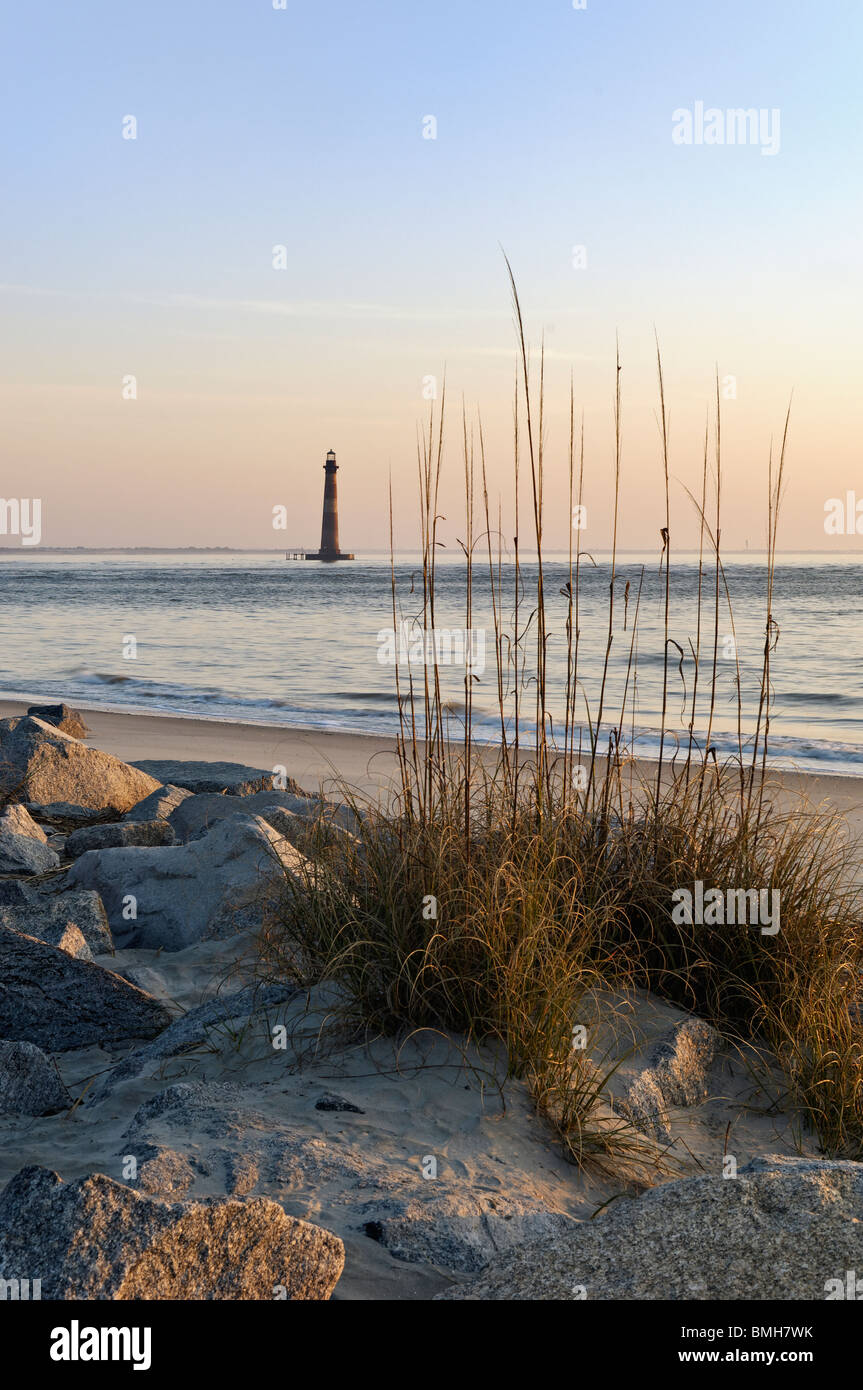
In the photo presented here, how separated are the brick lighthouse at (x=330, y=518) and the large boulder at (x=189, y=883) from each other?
57541 mm

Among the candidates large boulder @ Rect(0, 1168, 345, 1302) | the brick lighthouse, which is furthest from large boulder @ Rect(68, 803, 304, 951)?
the brick lighthouse

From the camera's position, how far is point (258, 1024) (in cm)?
316

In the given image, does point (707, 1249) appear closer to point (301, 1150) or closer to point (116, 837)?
point (301, 1150)

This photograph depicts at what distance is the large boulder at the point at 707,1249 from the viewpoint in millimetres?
1972

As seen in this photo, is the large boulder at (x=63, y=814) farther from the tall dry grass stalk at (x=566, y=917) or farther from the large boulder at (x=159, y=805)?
the tall dry grass stalk at (x=566, y=917)

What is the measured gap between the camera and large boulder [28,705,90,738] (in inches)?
367

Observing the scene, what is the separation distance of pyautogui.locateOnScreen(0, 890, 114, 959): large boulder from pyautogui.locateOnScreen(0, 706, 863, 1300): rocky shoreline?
12 millimetres

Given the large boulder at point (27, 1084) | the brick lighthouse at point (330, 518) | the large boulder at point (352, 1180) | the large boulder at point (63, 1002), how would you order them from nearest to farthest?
the large boulder at point (352, 1180) < the large boulder at point (27, 1084) < the large boulder at point (63, 1002) < the brick lighthouse at point (330, 518)

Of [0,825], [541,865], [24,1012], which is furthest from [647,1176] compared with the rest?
[0,825]

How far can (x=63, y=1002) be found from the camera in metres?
3.39

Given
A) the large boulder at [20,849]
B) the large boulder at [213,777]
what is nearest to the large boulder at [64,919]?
the large boulder at [20,849]

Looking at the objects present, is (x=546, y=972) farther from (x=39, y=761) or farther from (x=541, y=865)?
(x=39, y=761)

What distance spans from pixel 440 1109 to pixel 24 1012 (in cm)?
140

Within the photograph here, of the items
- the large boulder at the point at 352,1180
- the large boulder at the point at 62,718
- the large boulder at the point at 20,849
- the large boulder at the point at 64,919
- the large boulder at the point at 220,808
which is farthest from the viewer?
the large boulder at the point at 62,718
